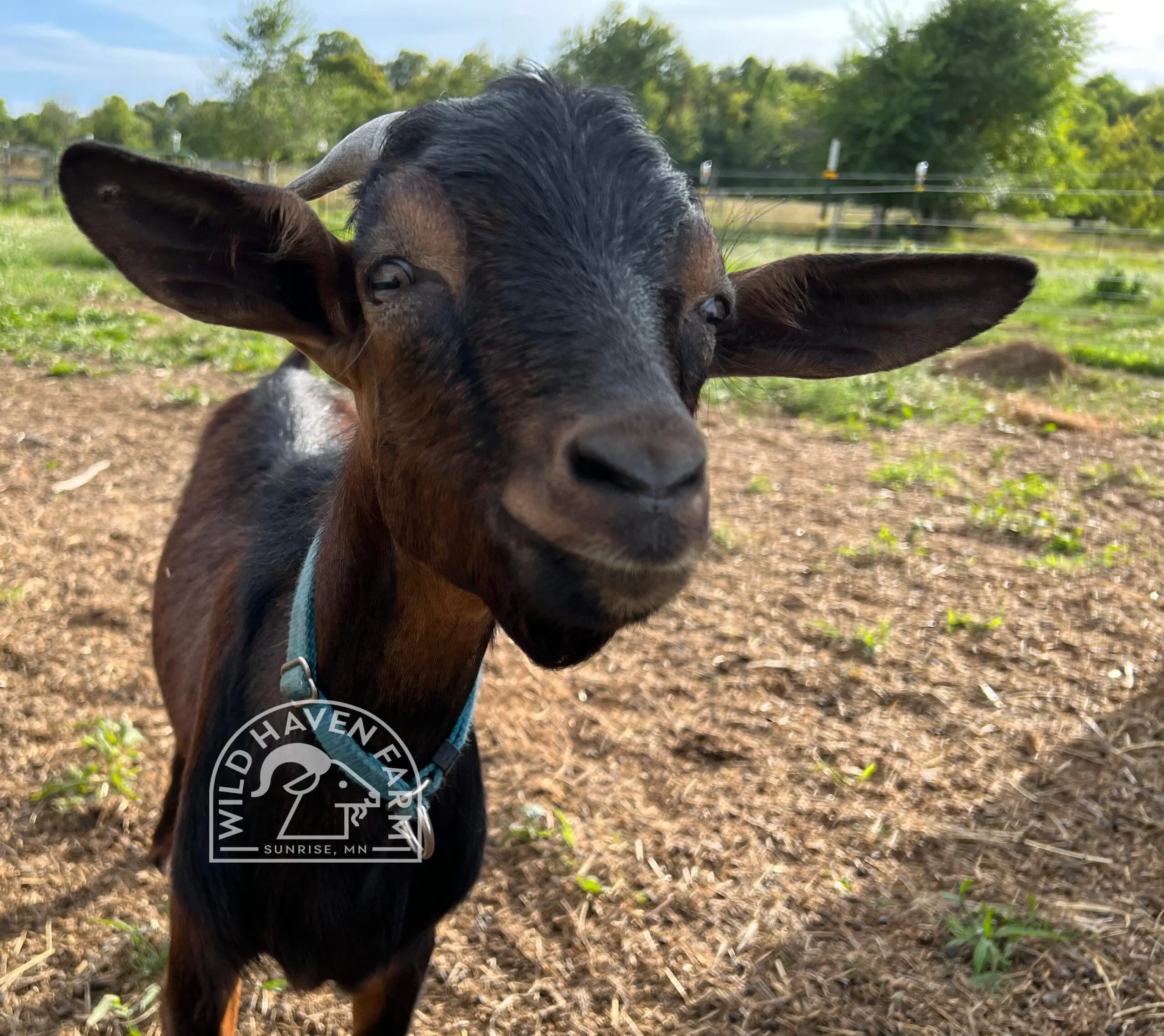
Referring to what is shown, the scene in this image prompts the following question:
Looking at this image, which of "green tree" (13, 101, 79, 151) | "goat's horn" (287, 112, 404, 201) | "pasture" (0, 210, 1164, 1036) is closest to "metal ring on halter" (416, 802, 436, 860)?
"pasture" (0, 210, 1164, 1036)

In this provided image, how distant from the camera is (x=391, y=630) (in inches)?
78.0

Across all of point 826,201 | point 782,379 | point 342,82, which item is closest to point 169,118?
point 342,82

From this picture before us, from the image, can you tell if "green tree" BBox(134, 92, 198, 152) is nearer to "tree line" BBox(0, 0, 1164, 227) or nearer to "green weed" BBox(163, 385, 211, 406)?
"tree line" BBox(0, 0, 1164, 227)

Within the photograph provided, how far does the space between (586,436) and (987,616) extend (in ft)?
14.5

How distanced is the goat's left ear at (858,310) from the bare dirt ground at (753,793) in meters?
1.90

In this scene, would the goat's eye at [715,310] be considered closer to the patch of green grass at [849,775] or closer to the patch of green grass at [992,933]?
the patch of green grass at [992,933]

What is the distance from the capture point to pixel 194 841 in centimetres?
216

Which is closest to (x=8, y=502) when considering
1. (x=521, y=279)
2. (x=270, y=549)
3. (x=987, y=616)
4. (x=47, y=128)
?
(x=270, y=549)

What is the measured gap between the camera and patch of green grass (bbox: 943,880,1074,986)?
291 cm

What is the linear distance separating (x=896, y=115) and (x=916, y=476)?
32933 millimetres

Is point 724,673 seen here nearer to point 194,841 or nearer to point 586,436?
point 194,841

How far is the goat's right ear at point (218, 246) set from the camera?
1739mm

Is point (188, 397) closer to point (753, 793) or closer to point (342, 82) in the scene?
point (753, 793)

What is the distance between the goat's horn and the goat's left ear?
903mm
